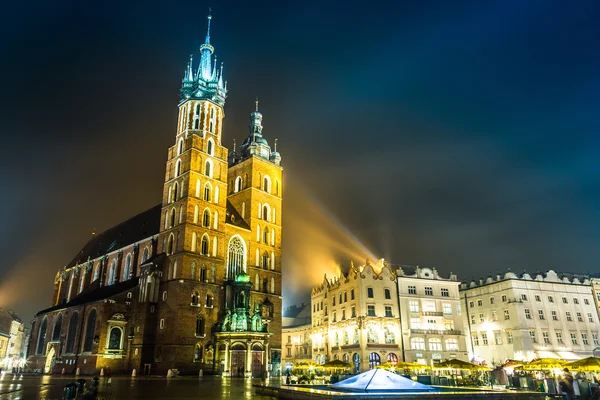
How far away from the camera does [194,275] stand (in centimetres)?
4872

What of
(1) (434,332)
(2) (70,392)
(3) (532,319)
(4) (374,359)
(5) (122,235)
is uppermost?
(5) (122,235)

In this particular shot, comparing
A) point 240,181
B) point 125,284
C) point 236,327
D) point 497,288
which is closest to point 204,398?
point 236,327

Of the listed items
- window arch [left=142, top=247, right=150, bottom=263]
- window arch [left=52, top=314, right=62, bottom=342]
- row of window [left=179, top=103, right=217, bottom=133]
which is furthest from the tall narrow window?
window arch [left=52, top=314, right=62, bottom=342]

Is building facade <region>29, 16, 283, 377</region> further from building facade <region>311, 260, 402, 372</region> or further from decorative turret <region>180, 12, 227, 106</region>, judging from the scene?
building facade <region>311, 260, 402, 372</region>

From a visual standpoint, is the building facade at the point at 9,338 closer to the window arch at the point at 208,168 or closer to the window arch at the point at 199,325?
the window arch at the point at 199,325

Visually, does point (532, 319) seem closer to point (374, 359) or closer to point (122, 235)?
point (374, 359)

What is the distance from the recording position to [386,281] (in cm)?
5838

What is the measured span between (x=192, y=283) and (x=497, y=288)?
4007 centimetres

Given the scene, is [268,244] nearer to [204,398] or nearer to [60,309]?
[60,309]

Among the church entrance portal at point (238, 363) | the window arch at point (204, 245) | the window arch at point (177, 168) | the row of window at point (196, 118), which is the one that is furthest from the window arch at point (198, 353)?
the row of window at point (196, 118)

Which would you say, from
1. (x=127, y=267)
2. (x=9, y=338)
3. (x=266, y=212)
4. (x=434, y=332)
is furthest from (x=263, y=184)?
(x=9, y=338)

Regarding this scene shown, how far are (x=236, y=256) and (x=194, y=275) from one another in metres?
7.81

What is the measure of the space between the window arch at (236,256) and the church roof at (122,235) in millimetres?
9469

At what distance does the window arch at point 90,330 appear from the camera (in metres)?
48.9
